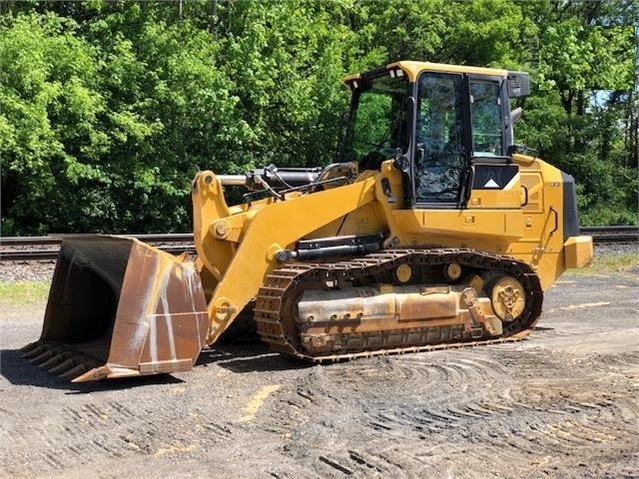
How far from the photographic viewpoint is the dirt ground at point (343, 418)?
459 cm

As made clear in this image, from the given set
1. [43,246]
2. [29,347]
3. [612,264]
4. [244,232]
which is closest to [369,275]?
[244,232]

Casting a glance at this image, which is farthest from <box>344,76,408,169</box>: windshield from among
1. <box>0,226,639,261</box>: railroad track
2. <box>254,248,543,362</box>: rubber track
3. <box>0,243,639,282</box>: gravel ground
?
<box>0,243,639,282</box>: gravel ground

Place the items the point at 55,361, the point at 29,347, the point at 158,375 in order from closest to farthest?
the point at 158,375 < the point at 55,361 < the point at 29,347

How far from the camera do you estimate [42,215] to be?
19266mm

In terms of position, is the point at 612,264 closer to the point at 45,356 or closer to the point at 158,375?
the point at 158,375

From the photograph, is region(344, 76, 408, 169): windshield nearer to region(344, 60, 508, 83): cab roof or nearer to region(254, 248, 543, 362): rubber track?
region(344, 60, 508, 83): cab roof

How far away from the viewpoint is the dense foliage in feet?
58.2

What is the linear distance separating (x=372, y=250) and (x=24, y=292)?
255 inches

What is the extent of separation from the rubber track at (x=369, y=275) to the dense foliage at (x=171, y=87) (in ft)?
36.8

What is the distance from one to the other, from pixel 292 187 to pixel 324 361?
219 cm

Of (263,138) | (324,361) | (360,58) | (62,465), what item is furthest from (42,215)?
(62,465)

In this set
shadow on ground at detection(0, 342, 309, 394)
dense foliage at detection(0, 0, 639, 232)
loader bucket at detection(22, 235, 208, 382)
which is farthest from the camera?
dense foliage at detection(0, 0, 639, 232)

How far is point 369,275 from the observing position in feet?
26.0

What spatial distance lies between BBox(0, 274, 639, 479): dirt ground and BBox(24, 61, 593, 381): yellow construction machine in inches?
16.3
